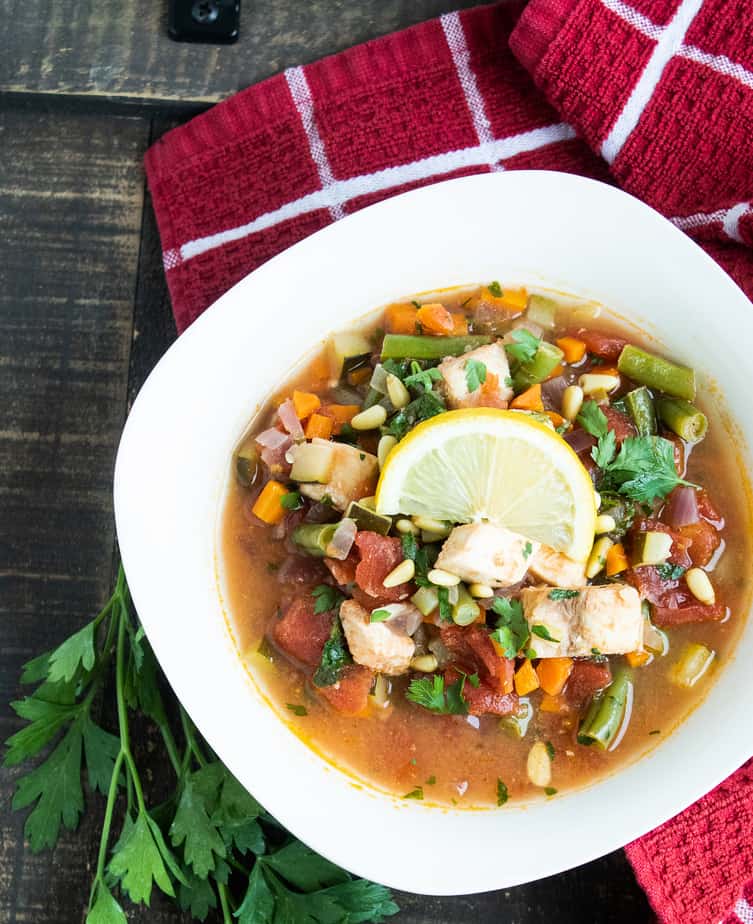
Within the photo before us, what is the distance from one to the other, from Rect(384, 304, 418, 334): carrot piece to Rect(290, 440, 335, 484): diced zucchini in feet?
1.48

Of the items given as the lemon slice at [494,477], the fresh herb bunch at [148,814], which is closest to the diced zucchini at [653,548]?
the lemon slice at [494,477]

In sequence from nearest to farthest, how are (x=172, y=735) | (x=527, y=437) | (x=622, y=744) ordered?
(x=527, y=437) → (x=622, y=744) → (x=172, y=735)

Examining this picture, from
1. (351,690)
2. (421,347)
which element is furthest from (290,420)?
(351,690)

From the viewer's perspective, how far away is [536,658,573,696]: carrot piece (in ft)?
8.89

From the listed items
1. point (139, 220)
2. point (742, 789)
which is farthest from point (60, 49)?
point (742, 789)

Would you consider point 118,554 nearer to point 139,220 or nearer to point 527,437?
point 139,220

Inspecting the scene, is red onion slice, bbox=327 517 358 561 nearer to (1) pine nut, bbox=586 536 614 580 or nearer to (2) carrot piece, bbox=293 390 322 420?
(2) carrot piece, bbox=293 390 322 420

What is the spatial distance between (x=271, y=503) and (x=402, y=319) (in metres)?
0.68

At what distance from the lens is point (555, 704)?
277 cm

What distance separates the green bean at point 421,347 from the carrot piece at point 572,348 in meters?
0.28

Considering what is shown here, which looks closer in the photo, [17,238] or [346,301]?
[346,301]

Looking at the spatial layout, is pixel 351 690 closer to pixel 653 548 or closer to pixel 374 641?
pixel 374 641

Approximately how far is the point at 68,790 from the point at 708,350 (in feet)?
7.69

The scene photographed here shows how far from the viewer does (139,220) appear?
3236 mm
